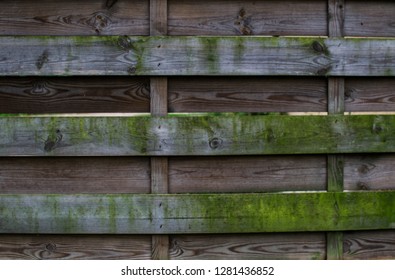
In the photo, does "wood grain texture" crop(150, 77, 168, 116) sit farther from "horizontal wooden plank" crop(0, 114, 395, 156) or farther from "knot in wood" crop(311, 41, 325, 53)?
"knot in wood" crop(311, 41, 325, 53)

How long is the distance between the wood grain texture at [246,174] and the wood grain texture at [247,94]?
1.01 ft

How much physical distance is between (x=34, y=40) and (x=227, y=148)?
129 cm

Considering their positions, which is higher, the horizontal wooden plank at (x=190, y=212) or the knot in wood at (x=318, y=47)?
the knot in wood at (x=318, y=47)

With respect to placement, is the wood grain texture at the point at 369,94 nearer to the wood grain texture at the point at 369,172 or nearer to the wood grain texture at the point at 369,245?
the wood grain texture at the point at 369,172

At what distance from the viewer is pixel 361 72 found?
3207 mm

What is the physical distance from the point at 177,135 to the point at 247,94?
1.63ft

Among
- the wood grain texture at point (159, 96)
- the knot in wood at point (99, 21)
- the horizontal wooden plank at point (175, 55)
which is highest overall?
the knot in wood at point (99, 21)

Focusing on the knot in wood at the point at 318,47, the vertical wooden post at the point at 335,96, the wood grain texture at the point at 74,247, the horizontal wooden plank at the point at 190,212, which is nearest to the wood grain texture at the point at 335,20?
the vertical wooden post at the point at 335,96

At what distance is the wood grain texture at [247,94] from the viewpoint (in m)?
3.22

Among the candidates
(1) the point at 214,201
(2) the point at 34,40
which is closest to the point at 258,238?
(1) the point at 214,201

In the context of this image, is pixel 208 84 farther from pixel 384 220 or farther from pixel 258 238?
pixel 384 220

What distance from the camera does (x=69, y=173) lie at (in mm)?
3225

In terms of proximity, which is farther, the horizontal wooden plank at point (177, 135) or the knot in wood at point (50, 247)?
the knot in wood at point (50, 247)

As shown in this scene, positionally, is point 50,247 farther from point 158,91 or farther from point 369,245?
point 369,245
